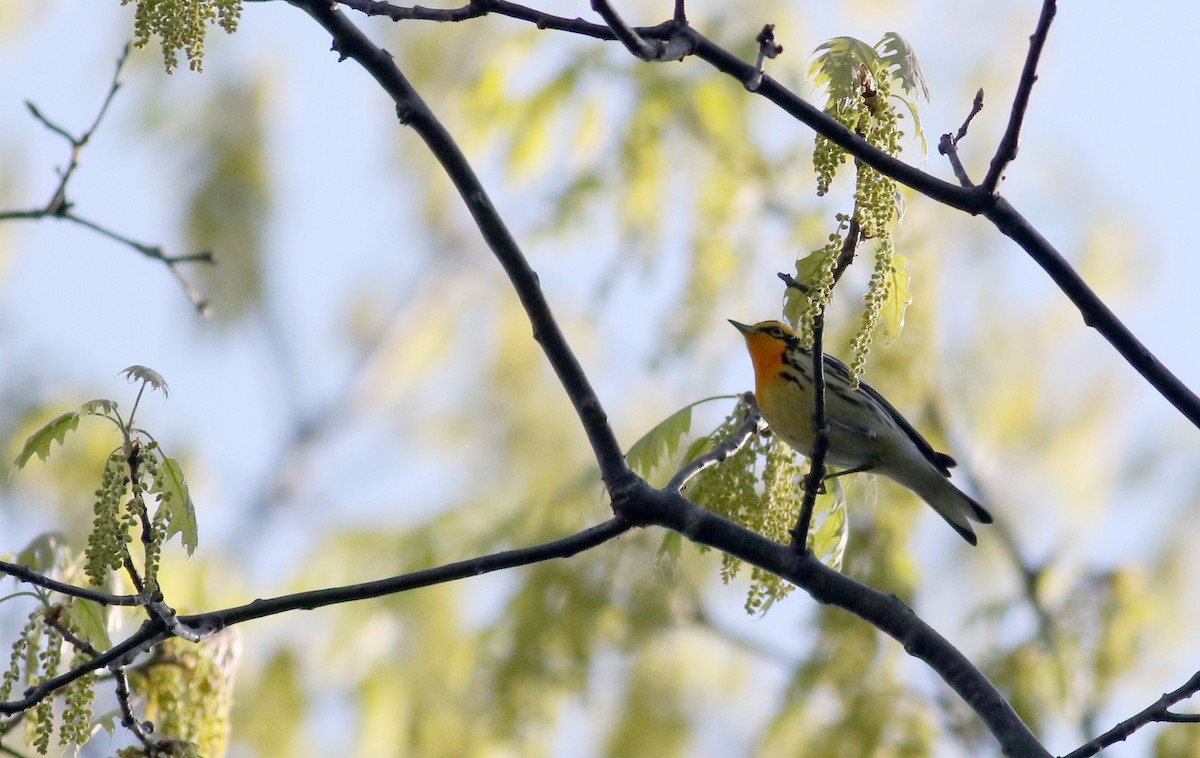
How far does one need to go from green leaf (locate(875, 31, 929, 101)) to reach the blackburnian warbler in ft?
4.88

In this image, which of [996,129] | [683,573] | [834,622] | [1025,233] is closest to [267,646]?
[683,573]

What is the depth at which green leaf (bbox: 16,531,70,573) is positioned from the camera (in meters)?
2.95

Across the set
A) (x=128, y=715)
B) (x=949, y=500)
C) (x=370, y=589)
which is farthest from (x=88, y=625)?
(x=949, y=500)

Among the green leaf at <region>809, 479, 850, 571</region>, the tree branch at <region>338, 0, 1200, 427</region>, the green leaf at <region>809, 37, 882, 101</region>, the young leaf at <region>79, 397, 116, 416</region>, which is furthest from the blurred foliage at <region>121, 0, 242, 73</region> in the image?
the green leaf at <region>809, 479, 850, 571</region>

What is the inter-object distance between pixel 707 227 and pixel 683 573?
6.31 feet

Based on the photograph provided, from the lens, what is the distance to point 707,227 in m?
5.85

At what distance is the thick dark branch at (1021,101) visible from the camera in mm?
2105

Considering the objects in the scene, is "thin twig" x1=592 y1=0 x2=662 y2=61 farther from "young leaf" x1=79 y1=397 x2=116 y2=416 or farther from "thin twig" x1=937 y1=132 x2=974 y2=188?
"young leaf" x1=79 y1=397 x2=116 y2=416

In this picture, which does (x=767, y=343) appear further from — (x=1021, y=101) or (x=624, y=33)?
(x=624, y=33)

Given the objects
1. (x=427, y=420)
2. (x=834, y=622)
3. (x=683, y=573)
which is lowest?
(x=834, y=622)

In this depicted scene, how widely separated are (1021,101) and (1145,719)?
1.24 m

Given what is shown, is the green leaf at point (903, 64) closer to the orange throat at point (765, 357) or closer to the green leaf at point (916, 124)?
the green leaf at point (916, 124)

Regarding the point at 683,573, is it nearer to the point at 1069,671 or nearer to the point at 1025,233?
the point at 1069,671

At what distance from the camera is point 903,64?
234 centimetres
